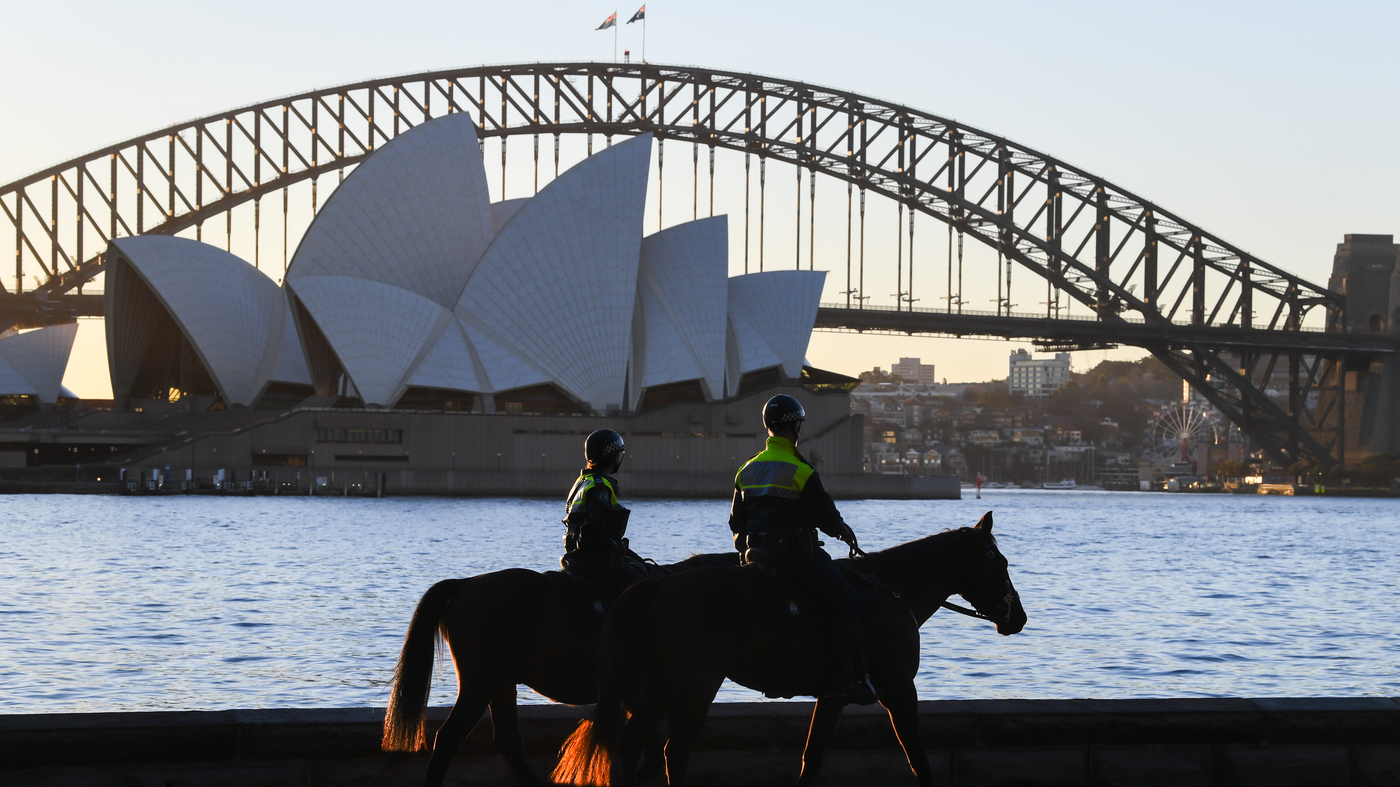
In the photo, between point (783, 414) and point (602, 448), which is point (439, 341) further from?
point (783, 414)

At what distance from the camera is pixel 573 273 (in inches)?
2576

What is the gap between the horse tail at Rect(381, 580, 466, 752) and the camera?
613 centimetres

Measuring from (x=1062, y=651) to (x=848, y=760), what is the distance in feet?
28.6

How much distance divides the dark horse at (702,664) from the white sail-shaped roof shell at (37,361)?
83059 millimetres

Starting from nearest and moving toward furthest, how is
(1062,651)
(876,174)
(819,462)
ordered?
(1062,651) → (819,462) → (876,174)

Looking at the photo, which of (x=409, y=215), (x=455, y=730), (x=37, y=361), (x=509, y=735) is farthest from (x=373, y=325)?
(x=455, y=730)


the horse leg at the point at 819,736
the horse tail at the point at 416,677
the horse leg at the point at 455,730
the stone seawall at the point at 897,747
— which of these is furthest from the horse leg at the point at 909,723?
the horse tail at the point at 416,677

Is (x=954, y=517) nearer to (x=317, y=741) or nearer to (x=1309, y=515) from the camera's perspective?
(x=1309, y=515)

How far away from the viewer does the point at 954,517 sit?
5347 cm

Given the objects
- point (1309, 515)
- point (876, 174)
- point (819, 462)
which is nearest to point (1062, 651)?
point (1309, 515)

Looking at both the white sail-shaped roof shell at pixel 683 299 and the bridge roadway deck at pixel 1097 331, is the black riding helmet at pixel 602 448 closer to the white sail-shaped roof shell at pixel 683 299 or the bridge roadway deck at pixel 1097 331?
the white sail-shaped roof shell at pixel 683 299

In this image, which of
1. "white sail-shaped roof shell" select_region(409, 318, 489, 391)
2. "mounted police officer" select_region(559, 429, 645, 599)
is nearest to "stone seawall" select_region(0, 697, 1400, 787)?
"mounted police officer" select_region(559, 429, 645, 599)

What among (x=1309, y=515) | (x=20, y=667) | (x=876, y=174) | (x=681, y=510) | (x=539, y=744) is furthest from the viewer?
(x=876, y=174)

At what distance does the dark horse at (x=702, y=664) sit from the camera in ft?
18.8
